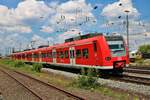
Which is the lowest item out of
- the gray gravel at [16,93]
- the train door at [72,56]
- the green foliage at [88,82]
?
the gray gravel at [16,93]

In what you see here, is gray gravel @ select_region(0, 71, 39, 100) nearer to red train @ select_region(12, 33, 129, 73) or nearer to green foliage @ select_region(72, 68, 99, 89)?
green foliage @ select_region(72, 68, 99, 89)

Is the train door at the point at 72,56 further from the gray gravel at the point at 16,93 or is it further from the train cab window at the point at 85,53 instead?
the gray gravel at the point at 16,93

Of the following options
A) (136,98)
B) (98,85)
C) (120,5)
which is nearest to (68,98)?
(136,98)

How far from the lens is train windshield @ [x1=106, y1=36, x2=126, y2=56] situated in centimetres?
2097

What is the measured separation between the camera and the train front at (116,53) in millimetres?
20438

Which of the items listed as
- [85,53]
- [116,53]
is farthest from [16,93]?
→ [85,53]

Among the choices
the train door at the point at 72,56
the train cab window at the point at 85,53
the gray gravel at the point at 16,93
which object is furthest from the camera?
the train door at the point at 72,56

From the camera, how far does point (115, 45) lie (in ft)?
69.9

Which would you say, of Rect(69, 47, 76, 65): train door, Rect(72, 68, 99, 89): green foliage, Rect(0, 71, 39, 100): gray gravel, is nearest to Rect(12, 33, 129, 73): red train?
Rect(69, 47, 76, 65): train door

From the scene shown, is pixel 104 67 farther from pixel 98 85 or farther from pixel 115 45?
pixel 98 85

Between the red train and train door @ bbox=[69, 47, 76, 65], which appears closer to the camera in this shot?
the red train

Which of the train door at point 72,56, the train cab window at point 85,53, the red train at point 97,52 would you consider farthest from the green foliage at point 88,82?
the train door at point 72,56

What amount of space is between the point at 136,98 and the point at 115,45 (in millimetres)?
9476

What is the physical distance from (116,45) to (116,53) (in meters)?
0.64
